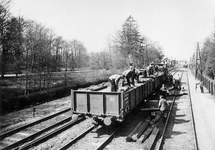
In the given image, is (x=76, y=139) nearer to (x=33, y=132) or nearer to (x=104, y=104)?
(x=104, y=104)

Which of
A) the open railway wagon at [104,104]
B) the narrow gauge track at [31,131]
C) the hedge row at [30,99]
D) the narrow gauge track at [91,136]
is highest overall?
the open railway wagon at [104,104]

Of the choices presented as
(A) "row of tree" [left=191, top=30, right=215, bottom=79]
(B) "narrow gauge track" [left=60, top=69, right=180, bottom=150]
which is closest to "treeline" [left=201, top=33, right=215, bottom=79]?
(A) "row of tree" [left=191, top=30, right=215, bottom=79]

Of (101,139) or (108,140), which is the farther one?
(101,139)

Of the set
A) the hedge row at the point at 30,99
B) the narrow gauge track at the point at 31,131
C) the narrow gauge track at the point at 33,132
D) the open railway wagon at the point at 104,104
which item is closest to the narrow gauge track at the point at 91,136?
the open railway wagon at the point at 104,104

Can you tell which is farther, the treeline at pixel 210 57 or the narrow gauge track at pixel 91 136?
the treeline at pixel 210 57

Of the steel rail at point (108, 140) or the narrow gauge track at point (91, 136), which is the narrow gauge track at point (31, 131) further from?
the steel rail at point (108, 140)

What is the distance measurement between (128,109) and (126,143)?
4.94ft

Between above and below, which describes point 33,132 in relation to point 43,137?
below

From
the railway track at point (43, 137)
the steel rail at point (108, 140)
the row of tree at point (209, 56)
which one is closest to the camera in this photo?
the steel rail at point (108, 140)

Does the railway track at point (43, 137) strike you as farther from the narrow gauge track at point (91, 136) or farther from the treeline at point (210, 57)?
the treeline at point (210, 57)

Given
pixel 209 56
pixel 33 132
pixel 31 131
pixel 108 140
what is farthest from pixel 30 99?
pixel 209 56

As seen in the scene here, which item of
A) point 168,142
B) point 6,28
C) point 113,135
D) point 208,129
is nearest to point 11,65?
point 6,28

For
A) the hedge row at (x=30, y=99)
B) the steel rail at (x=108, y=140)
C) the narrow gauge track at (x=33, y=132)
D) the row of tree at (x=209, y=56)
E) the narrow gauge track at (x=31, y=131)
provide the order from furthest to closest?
the row of tree at (x=209, y=56)
the hedge row at (x=30, y=99)
the narrow gauge track at (x=31, y=131)
the narrow gauge track at (x=33, y=132)
the steel rail at (x=108, y=140)

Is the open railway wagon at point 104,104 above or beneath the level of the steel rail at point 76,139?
above
